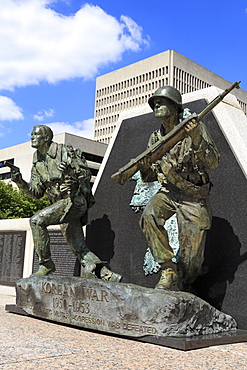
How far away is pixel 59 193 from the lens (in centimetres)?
621

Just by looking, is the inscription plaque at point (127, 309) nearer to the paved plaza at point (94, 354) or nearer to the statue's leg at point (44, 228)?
the paved plaza at point (94, 354)

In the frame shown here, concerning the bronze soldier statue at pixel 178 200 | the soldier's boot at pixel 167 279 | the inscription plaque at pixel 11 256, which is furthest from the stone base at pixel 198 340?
the inscription plaque at pixel 11 256

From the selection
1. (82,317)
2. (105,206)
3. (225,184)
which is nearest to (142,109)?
(105,206)

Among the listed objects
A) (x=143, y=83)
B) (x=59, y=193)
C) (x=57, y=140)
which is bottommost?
(x=59, y=193)

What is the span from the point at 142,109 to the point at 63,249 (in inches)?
109

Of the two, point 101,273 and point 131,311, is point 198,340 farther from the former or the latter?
point 101,273

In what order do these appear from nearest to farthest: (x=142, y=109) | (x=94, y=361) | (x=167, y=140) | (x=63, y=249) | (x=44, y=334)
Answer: (x=94, y=361)
(x=44, y=334)
(x=167, y=140)
(x=142, y=109)
(x=63, y=249)

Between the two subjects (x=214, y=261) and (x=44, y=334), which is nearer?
(x=44, y=334)

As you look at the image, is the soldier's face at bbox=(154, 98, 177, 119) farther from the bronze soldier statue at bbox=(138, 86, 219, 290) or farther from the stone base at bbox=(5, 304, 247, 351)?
the stone base at bbox=(5, 304, 247, 351)

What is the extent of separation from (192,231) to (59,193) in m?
2.22

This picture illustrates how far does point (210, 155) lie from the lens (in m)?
4.57

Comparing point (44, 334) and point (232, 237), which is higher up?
point (232, 237)

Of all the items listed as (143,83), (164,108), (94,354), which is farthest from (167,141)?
(143,83)

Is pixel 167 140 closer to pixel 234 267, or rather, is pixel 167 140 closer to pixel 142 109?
pixel 234 267
